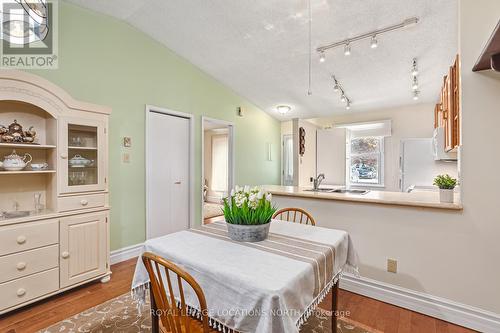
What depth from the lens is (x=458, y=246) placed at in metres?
1.88

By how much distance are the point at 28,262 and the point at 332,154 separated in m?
4.57

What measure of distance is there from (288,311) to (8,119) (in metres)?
2.83

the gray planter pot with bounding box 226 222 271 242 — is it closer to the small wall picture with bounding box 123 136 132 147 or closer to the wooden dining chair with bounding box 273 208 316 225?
the wooden dining chair with bounding box 273 208 316 225

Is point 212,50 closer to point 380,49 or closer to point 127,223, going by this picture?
point 380,49

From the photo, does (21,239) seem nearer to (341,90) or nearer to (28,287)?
(28,287)

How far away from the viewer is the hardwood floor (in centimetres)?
184

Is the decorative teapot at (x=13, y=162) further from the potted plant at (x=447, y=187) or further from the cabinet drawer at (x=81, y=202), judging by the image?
the potted plant at (x=447, y=187)

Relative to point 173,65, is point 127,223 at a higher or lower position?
lower

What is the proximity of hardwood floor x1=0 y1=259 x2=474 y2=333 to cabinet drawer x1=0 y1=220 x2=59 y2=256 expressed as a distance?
0.53m

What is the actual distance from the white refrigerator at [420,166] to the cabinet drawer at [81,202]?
446 cm

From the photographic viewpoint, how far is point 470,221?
1.82m

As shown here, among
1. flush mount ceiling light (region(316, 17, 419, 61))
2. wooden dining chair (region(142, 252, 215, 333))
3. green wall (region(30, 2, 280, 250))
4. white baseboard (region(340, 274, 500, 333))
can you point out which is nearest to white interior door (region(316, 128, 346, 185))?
flush mount ceiling light (region(316, 17, 419, 61))

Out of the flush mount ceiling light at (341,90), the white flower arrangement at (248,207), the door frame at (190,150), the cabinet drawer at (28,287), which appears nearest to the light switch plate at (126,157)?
the door frame at (190,150)

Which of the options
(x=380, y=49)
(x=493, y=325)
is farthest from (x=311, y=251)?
(x=380, y=49)
